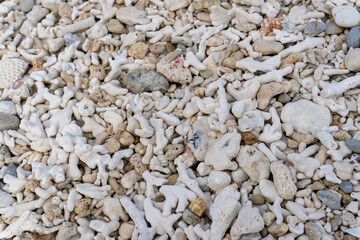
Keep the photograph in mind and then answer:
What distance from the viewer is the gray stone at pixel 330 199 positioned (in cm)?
161

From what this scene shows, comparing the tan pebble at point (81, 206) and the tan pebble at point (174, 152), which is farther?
the tan pebble at point (174, 152)

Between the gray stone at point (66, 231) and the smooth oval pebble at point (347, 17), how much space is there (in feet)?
6.24

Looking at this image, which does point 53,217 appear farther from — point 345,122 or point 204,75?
point 345,122

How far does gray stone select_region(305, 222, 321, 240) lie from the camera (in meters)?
1.54

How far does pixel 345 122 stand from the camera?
187cm

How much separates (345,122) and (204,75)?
84cm

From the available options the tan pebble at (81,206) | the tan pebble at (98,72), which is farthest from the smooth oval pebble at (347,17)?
the tan pebble at (81,206)

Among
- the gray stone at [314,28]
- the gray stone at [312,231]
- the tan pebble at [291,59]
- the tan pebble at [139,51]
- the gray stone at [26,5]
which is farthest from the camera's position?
the gray stone at [26,5]

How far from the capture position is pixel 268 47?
83.5 inches

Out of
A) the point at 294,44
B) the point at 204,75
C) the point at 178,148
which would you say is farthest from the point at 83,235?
the point at 294,44

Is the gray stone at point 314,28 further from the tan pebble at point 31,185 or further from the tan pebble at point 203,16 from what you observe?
the tan pebble at point 31,185

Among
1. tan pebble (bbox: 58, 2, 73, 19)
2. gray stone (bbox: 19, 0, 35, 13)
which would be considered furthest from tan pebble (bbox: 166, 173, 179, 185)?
gray stone (bbox: 19, 0, 35, 13)

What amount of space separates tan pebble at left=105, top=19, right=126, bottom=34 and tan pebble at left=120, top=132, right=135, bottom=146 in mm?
850

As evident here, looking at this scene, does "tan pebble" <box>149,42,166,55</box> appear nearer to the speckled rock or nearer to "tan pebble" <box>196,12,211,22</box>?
the speckled rock
